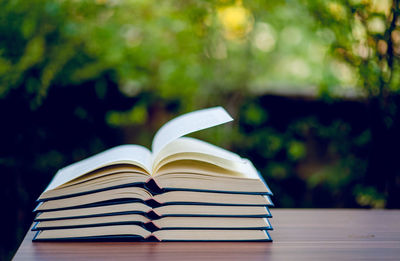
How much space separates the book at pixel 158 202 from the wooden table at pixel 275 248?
25mm

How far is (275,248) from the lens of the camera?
872 mm

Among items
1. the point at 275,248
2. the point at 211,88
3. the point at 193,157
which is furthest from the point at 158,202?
the point at 211,88

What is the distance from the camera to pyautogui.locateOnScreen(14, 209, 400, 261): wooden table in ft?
2.68

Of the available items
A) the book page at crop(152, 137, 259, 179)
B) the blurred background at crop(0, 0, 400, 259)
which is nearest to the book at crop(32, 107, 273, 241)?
the book page at crop(152, 137, 259, 179)

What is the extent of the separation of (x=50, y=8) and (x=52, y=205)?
1230 millimetres

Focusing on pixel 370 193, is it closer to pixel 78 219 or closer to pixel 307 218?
pixel 307 218

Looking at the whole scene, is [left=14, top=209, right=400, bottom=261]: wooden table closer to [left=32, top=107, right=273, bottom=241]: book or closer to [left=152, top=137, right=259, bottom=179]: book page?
[left=32, top=107, right=273, bottom=241]: book

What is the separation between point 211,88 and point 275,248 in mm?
1743

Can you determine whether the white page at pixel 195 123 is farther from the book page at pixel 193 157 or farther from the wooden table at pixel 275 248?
the wooden table at pixel 275 248

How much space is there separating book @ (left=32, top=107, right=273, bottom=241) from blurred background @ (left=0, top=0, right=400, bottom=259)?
3.18ft

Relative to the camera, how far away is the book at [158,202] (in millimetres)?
862

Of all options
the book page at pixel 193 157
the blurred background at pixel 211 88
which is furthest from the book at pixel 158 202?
the blurred background at pixel 211 88

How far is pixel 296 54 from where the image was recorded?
2.93 meters

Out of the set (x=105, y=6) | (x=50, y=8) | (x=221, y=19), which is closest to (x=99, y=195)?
(x=50, y=8)
